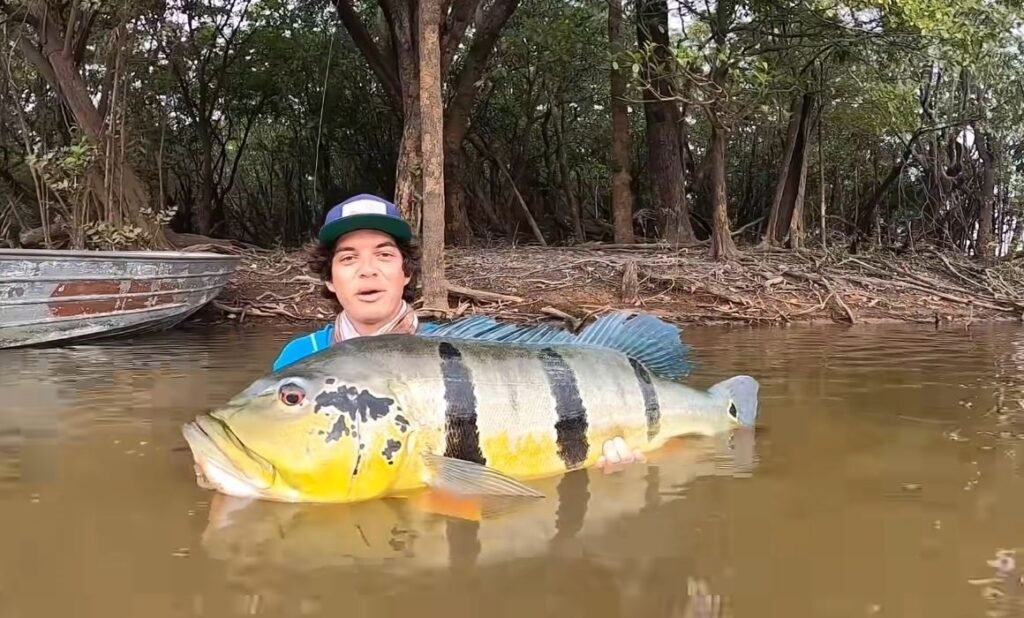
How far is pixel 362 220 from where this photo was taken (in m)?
3.06

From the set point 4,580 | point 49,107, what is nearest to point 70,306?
point 4,580

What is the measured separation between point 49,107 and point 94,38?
1942 millimetres

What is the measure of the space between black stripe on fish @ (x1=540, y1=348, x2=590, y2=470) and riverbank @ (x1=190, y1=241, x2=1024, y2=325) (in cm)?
629

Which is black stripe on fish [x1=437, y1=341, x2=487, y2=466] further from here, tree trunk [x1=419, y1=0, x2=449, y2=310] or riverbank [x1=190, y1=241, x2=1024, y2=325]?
riverbank [x1=190, y1=241, x2=1024, y2=325]

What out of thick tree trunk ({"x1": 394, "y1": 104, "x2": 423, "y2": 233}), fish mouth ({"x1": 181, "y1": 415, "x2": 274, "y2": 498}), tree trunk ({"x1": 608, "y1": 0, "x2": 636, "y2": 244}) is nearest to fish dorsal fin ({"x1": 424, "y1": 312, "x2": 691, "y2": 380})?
fish mouth ({"x1": 181, "y1": 415, "x2": 274, "y2": 498})

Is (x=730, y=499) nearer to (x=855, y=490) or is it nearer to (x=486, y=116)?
(x=855, y=490)

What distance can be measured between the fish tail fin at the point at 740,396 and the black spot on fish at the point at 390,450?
1.44 metres

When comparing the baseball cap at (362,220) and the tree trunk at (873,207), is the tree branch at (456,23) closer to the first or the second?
the baseball cap at (362,220)

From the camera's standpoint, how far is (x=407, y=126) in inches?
457

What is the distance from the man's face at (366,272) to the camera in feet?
10.1

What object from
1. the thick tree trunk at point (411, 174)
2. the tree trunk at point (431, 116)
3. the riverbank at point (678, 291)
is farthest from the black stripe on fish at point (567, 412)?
the thick tree trunk at point (411, 174)

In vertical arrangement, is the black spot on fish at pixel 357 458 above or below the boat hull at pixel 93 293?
below

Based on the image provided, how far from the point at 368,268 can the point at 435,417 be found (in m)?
0.70

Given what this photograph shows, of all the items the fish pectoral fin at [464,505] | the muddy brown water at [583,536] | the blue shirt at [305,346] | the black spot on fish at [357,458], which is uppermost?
the blue shirt at [305,346]
